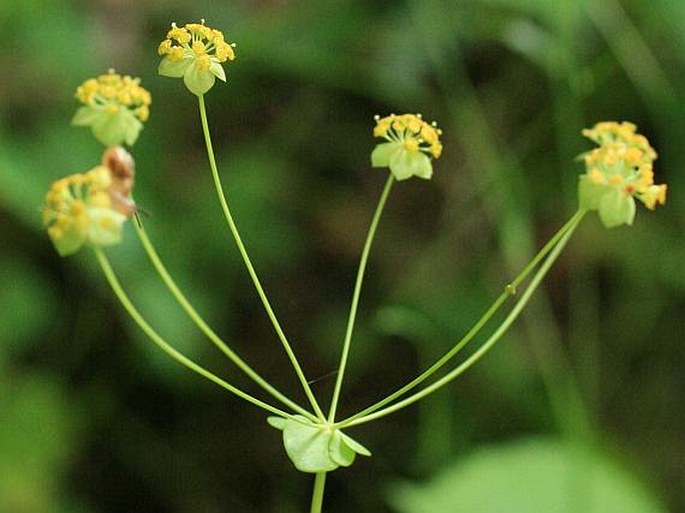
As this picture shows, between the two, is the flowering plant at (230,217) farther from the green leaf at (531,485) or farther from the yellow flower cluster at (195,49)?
the green leaf at (531,485)

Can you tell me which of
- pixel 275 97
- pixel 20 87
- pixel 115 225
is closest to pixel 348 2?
pixel 275 97

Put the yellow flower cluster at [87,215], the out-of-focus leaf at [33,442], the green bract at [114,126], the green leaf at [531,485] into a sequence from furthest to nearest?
the out-of-focus leaf at [33,442] < the green leaf at [531,485] < the green bract at [114,126] < the yellow flower cluster at [87,215]

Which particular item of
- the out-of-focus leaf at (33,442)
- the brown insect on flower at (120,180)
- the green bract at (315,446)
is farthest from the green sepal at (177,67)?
the out-of-focus leaf at (33,442)

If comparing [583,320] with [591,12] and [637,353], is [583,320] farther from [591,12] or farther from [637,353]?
[591,12]

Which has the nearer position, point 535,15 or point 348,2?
point 535,15

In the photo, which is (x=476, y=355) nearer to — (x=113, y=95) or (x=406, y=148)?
(x=406, y=148)

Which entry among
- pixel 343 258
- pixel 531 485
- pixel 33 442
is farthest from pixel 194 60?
pixel 343 258

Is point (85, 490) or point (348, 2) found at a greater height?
point (348, 2)
